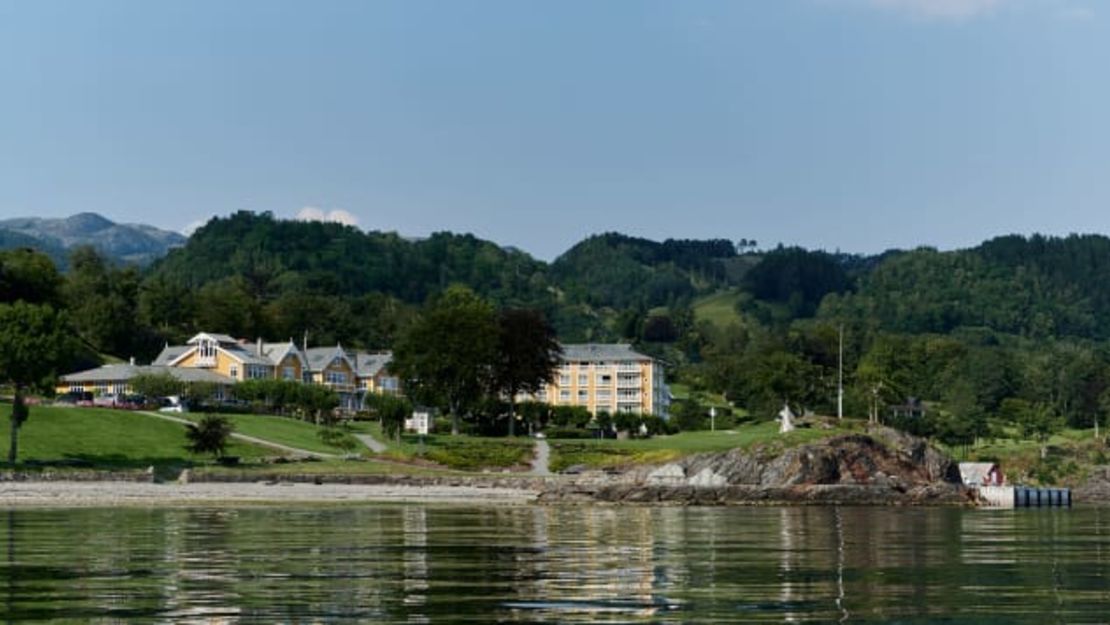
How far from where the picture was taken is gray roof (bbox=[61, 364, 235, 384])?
13750cm

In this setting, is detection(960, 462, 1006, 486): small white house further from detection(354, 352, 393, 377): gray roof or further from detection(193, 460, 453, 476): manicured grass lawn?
detection(354, 352, 393, 377): gray roof

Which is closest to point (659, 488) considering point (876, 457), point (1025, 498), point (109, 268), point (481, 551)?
point (876, 457)

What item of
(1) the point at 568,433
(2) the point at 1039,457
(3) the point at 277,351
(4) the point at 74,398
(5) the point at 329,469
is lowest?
(2) the point at 1039,457

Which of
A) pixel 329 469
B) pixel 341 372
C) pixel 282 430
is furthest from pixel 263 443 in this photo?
pixel 341 372

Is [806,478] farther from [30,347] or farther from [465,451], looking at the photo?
[30,347]

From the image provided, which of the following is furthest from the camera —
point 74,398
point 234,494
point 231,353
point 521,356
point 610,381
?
point 610,381

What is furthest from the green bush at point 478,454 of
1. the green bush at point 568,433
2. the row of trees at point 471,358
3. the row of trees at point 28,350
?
the row of trees at point 28,350

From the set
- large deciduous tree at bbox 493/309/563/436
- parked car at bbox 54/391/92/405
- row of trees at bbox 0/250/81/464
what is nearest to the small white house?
large deciduous tree at bbox 493/309/563/436

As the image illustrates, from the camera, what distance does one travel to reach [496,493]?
8850cm

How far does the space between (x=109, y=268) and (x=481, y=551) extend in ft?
502

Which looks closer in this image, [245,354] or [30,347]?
[30,347]

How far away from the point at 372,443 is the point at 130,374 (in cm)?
3217

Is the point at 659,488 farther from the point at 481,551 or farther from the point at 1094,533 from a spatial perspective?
the point at 481,551

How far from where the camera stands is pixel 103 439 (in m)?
98.7
